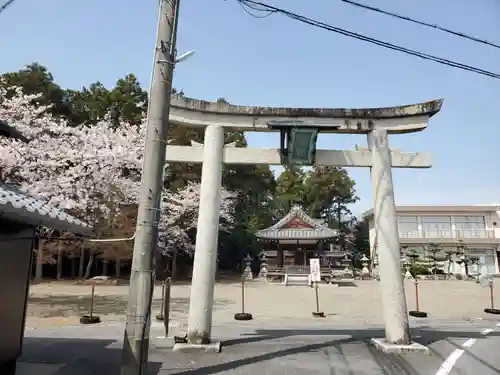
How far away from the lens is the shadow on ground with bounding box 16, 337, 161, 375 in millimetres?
5879

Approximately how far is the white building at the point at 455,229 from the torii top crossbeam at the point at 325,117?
33.7m

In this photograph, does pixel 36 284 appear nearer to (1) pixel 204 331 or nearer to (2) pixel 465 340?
(1) pixel 204 331

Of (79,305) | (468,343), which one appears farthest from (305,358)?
(79,305)

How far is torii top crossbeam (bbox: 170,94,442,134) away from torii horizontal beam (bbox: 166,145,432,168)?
51cm

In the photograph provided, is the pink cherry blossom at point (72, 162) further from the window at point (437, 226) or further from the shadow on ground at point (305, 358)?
the window at point (437, 226)

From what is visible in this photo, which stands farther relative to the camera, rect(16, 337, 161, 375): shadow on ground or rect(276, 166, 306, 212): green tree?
rect(276, 166, 306, 212): green tree

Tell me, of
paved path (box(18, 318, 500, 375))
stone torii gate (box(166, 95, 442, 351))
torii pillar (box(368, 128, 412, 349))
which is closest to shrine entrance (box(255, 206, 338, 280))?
paved path (box(18, 318, 500, 375))

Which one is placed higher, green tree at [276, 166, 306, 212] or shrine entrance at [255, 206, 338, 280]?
green tree at [276, 166, 306, 212]

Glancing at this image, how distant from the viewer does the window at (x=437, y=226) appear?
41.1 m

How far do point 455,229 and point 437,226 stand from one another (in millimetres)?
1830

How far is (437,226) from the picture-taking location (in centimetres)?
4166

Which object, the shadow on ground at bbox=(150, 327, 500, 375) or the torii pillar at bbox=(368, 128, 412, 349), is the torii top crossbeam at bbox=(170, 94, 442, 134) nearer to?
the torii pillar at bbox=(368, 128, 412, 349)

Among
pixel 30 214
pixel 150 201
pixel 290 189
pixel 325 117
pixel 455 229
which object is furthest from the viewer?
pixel 290 189

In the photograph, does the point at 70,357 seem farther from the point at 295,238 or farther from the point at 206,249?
the point at 295,238
